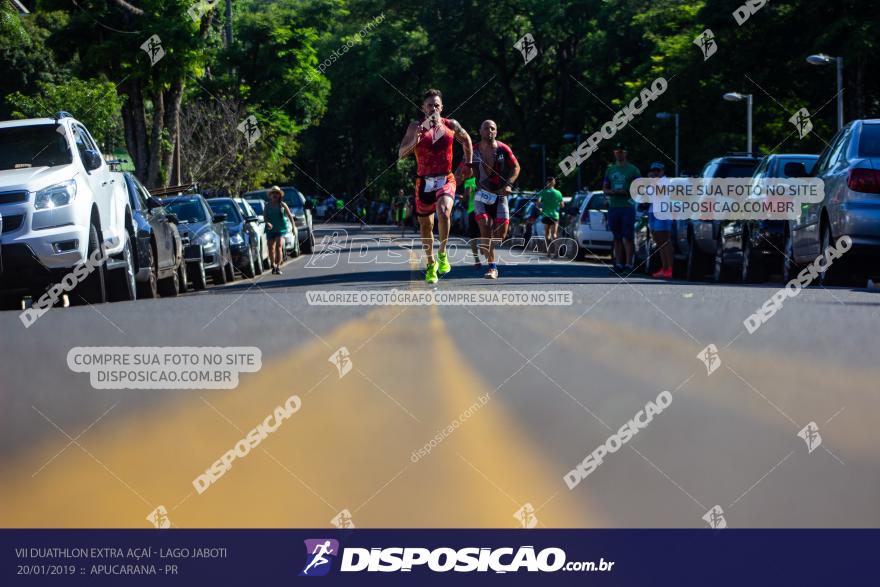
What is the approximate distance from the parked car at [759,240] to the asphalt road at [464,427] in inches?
341

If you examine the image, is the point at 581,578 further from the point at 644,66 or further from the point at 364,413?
the point at 644,66

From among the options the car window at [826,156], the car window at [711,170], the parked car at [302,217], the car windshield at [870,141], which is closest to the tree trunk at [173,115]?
the parked car at [302,217]

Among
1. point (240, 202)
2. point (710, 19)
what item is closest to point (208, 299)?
point (240, 202)

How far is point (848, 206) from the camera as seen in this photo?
15.3 metres

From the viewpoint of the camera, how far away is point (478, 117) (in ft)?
236

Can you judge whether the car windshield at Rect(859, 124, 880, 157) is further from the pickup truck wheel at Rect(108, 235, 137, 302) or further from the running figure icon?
the running figure icon

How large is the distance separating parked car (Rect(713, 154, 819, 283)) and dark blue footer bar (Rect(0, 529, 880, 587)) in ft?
48.1

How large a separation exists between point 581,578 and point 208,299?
10195mm

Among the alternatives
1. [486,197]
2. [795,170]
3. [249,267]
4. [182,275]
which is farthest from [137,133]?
[795,170]

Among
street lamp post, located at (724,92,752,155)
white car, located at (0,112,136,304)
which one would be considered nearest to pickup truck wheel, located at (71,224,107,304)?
white car, located at (0,112,136,304)

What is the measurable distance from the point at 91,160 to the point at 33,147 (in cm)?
67

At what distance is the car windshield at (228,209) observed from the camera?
2817 cm

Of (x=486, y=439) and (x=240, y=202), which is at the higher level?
(x=486, y=439)

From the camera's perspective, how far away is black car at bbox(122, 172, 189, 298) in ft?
58.1
